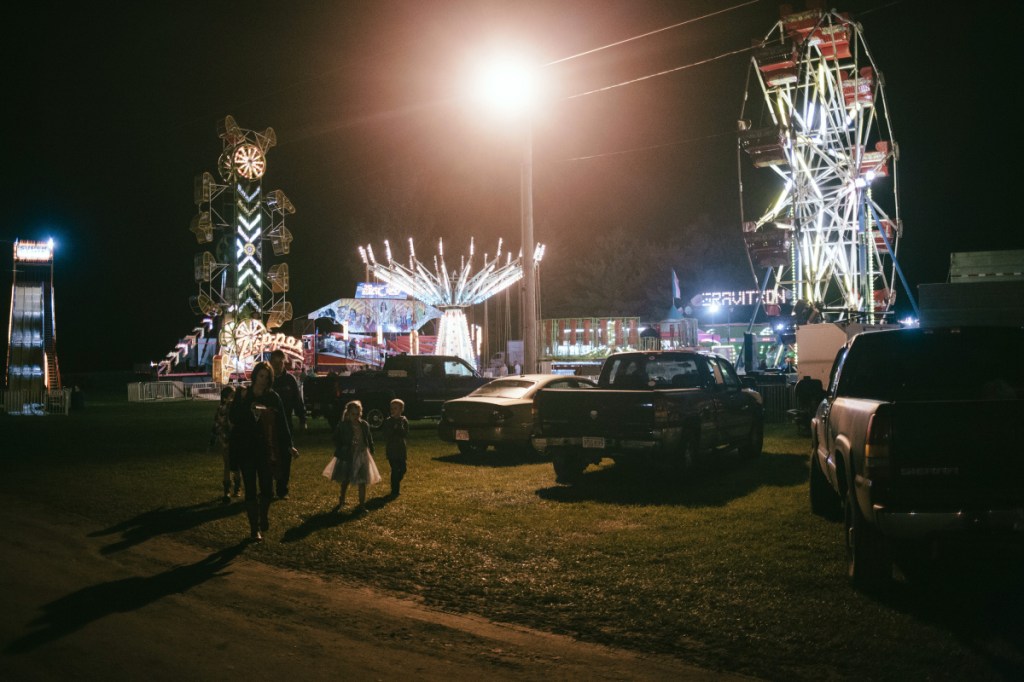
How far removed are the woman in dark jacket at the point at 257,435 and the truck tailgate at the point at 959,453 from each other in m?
5.59

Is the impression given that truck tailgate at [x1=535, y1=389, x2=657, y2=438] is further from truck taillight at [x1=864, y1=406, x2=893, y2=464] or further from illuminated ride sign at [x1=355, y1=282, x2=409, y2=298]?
illuminated ride sign at [x1=355, y1=282, x2=409, y2=298]

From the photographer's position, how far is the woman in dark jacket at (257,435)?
799cm

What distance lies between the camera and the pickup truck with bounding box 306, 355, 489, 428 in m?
21.0

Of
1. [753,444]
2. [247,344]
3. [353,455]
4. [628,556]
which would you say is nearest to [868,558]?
[628,556]

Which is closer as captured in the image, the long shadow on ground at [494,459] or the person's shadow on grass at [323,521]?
the person's shadow on grass at [323,521]

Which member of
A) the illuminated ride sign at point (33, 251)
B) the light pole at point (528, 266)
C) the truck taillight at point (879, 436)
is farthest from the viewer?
the illuminated ride sign at point (33, 251)

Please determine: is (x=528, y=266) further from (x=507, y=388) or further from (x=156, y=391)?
(x=156, y=391)

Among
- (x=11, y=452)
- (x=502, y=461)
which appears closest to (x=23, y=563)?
(x=502, y=461)

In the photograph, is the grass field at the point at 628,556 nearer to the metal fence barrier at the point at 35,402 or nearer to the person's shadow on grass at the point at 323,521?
the person's shadow on grass at the point at 323,521

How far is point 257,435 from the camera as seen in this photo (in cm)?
800

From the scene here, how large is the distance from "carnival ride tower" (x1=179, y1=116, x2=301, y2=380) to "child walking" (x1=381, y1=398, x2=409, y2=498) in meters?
41.1

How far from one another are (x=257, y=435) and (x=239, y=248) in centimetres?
4567

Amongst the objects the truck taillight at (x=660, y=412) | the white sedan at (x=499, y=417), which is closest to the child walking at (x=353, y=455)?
the truck taillight at (x=660, y=412)

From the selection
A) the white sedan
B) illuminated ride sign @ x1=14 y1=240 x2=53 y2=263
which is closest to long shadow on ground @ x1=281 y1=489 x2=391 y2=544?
the white sedan
